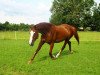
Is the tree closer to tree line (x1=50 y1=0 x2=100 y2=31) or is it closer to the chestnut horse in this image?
tree line (x1=50 y1=0 x2=100 y2=31)

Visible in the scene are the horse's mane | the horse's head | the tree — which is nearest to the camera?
the horse's head

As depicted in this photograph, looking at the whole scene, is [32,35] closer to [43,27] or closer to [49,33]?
[43,27]

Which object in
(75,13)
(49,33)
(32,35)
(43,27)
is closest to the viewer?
(32,35)

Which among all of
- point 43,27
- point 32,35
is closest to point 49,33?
point 43,27

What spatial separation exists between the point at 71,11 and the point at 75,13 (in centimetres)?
185

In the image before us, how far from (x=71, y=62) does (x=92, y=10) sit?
265 ft

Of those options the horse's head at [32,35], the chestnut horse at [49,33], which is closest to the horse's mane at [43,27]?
the chestnut horse at [49,33]

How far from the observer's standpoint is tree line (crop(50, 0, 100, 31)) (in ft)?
285

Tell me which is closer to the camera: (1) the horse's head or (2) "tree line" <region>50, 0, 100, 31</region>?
(1) the horse's head

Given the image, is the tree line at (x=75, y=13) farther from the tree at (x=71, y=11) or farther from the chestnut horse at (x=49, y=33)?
the chestnut horse at (x=49, y=33)

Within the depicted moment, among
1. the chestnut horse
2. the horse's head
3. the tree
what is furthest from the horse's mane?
the tree

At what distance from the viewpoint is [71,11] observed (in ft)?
293

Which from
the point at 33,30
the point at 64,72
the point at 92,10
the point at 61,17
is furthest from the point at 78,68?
the point at 92,10

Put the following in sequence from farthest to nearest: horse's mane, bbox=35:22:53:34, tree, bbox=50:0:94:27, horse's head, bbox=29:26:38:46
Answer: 1. tree, bbox=50:0:94:27
2. horse's mane, bbox=35:22:53:34
3. horse's head, bbox=29:26:38:46
